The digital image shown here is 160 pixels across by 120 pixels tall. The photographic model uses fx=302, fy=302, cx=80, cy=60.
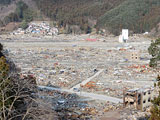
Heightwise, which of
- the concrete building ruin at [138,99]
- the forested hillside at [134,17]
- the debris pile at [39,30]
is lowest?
the concrete building ruin at [138,99]

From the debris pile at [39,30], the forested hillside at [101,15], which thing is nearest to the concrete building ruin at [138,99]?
the debris pile at [39,30]

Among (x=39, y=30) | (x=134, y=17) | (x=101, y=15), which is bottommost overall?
(x=39, y=30)

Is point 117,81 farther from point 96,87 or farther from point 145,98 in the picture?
point 145,98

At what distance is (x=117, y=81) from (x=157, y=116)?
53.4 feet

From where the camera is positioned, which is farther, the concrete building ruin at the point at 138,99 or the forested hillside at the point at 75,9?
the forested hillside at the point at 75,9

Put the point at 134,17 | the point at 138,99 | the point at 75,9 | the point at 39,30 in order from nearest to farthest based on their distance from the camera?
the point at 138,99
the point at 39,30
the point at 134,17
the point at 75,9

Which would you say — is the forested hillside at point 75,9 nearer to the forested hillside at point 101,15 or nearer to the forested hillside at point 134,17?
the forested hillside at point 101,15

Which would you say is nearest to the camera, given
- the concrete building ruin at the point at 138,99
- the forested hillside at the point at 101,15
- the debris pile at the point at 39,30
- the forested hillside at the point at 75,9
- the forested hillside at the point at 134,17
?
the concrete building ruin at the point at 138,99

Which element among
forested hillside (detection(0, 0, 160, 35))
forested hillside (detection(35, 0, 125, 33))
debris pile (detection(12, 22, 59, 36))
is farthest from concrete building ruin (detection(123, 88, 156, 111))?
forested hillside (detection(35, 0, 125, 33))

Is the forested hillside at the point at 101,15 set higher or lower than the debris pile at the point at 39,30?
higher

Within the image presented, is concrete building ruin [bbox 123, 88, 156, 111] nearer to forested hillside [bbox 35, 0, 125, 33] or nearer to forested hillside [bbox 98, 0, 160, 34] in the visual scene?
forested hillside [bbox 98, 0, 160, 34]

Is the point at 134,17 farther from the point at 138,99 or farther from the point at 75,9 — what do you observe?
the point at 138,99

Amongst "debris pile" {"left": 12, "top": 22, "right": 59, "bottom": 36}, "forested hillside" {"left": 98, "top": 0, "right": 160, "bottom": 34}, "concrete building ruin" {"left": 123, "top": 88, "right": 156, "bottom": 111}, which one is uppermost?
"forested hillside" {"left": 98, "top": 0, "right": 160, "bottom": 34}

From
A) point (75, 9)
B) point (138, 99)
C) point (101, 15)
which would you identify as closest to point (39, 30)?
point (101, 15)
